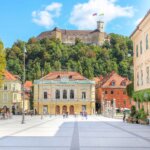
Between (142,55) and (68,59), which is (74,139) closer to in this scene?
(142,55)

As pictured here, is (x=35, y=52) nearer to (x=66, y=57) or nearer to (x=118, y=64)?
(x=66, y=57)

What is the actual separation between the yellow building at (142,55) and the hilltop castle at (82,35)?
143 m

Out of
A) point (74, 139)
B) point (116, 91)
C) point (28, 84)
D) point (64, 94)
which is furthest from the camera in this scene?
point (28, 84)

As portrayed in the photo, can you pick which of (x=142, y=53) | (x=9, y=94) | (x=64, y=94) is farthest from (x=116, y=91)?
(x=142, y=53)

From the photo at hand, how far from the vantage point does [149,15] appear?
115 feet

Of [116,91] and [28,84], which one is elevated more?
[28,84]

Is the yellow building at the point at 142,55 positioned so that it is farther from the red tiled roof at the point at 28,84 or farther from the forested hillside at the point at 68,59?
the forested hillside at the point at 68,59

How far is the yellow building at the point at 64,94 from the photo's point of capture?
9944 centimetres

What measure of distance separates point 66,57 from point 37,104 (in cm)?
4785

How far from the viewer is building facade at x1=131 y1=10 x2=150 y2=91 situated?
126ft

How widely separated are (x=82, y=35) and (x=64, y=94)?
327 feet

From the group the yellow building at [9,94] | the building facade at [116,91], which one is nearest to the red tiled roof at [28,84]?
the yellow building at [9,94]

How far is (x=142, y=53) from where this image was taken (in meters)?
41.5

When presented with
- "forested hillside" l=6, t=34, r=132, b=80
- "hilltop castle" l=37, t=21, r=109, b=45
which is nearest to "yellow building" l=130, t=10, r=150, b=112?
"forested hillside" l=6, t=34, r=132, b=80
